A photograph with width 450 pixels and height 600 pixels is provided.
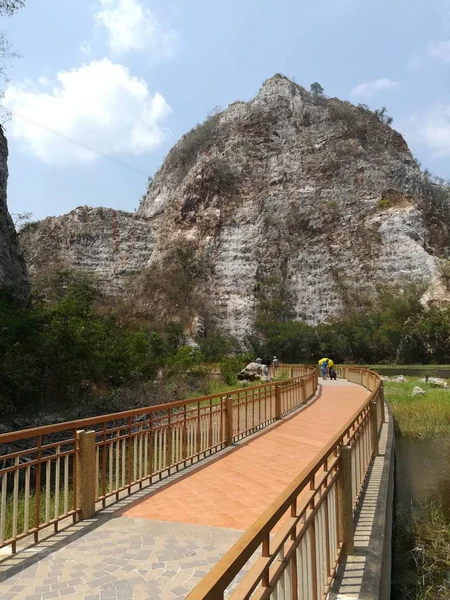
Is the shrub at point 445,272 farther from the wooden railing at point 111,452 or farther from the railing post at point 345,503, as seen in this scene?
the railing post at point 345,503

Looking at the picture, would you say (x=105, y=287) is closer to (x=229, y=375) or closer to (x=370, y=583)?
(x=229, y=375)

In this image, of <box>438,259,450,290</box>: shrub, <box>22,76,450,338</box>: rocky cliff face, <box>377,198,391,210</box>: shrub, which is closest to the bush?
<box>22,76,450,338</box>: rocky cliff face

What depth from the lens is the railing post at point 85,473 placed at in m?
5.04

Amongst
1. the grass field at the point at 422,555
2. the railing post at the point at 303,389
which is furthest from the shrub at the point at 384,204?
the grass field at the point at 422,555

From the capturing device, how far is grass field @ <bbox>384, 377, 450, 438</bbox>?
14867 mm

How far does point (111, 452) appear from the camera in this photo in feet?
18.5

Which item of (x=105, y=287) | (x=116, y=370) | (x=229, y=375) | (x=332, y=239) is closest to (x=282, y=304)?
(x=332, y=239)

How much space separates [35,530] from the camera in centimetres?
438

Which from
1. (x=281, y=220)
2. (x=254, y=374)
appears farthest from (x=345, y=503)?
(x=281, y=220)

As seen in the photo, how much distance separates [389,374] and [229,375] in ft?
47.4

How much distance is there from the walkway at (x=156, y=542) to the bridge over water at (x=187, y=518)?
0.01 m

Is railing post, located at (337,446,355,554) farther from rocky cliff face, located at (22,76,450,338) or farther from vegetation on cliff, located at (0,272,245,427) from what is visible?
rocky cliff face, located at (22,76,450,338)

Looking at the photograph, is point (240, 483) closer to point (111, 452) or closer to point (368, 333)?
point (111, 452)

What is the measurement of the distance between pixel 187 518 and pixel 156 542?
2.30 feet
